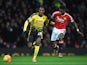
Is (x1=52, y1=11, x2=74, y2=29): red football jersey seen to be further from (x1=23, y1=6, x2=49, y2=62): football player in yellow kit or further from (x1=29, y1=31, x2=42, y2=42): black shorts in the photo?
(x1=29, y1=31, x2=42, y2=42): black shorts

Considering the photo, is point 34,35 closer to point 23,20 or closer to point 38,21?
point 38,21

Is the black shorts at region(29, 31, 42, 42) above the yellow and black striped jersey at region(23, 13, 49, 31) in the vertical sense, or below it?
below

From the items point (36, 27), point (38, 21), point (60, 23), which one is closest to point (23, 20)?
point (60, 23)

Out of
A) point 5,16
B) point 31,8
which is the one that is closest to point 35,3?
point 31,8

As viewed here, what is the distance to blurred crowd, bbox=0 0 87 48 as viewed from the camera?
21969mm

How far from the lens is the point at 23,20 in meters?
23.2

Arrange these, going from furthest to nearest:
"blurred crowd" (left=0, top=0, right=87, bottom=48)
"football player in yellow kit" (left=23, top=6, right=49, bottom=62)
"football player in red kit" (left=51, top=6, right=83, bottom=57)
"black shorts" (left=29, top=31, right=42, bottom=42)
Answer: "blurred crowd" (left=0, top=0, right=87, bottom=48) < "football player in red kit" (left=51, top=6, right=83, bottom=57) < "black shorts" (left=29, top=31, right=42, bottom=42) < "football player in yellow kit" (left=23, top=6, right=49, bottom=62)

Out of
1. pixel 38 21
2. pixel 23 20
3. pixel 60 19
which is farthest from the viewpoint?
pixel 23 20

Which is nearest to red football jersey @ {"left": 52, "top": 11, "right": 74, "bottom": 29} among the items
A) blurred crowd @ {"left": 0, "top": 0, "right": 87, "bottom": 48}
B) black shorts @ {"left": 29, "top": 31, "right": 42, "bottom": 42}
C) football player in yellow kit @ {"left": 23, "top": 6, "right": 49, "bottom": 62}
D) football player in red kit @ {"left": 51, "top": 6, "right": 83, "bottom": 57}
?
football player in red kit @ {"left": 51, "top": 6, "right": 83, "bottom": 57}

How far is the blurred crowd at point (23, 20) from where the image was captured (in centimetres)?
2197

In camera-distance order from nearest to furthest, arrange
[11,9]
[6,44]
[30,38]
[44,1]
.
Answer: [30,38] < [6,44] < [11,9] < [44,1]

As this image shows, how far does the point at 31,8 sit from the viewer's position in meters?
24.3

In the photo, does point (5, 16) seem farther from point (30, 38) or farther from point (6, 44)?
point (30, 38)

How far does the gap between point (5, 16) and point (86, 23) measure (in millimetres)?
4748
